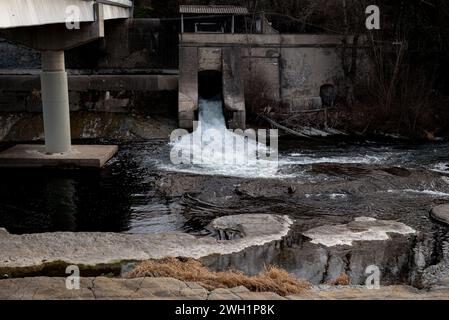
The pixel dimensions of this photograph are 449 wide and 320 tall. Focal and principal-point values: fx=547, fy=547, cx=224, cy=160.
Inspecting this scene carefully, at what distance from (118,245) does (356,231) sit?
17.8 feet

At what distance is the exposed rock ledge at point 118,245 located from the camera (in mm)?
10961

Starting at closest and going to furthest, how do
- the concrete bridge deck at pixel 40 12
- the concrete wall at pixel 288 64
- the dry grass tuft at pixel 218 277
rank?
the dry grass tuft at pixel 218 277, the concrete bridge deck at pixel 40 12, the concrete wall at pixel 288 64

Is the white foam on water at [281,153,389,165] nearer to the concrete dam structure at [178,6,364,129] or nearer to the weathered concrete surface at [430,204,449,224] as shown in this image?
the weathered concrete surface at [430,204,449,224]

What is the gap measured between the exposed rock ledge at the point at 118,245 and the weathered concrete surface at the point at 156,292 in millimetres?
2102

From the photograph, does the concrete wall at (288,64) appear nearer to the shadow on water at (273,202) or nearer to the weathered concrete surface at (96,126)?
the weathered concrete surface at (96,126)

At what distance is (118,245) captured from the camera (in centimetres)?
1177

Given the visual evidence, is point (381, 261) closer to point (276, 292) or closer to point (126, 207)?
point (276, 292)

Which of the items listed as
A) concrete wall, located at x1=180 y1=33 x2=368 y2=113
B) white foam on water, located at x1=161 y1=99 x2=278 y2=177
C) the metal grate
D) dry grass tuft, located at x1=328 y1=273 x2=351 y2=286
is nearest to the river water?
white foam on water, located at x1=161 y1=99 x2=278 y2=177

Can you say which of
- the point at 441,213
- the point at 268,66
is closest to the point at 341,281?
the point at 441,213

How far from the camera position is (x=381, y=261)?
11.4 metres

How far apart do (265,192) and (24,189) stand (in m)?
7.39

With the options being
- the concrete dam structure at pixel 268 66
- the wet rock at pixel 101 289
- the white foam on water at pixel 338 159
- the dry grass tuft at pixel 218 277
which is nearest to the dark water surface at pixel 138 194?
the white foam on water at pixel 338 159
